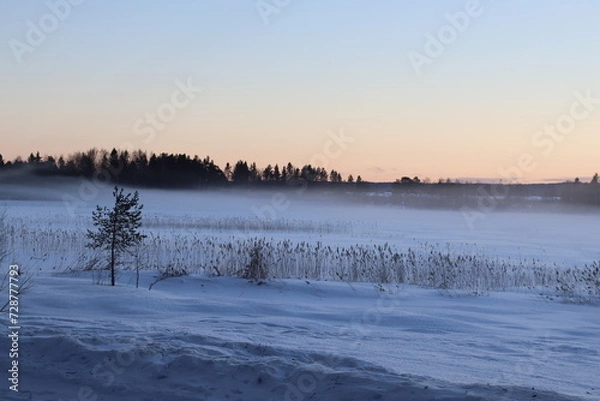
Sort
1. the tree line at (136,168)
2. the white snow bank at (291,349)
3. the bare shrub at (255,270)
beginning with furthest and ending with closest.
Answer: the tree line at (136,168) < the bare shrub at (255,270) < the white snow bank at (291,349)

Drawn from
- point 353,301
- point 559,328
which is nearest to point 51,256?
point 353,301

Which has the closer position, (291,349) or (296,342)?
(291,349)

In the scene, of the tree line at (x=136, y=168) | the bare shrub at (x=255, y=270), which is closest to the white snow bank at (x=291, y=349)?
the bare shrub at (x=255, y=270)

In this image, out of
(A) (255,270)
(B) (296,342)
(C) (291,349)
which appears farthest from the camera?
(A) (255,270)

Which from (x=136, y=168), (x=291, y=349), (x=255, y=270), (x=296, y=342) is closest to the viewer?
(x=291, y=349)

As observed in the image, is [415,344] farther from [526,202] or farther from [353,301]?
[526,202]

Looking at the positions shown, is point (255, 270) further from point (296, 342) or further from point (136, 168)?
point (136, 168)

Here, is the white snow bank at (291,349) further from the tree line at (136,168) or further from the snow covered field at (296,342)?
the tree line at (136,168)

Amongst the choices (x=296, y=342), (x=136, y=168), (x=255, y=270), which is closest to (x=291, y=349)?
(x=296, y=342)

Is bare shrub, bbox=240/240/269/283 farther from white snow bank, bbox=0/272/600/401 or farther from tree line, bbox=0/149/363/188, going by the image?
tree line, bbox=0/149/363/188

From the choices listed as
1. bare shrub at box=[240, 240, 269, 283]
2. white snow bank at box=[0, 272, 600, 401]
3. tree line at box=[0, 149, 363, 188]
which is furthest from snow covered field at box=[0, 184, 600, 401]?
tree line at box=[0, 149, 363, 188]

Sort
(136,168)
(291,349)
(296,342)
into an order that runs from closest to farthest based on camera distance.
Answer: (291,349) → (296,342) → (136,168)

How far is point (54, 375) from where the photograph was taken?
19.8ft

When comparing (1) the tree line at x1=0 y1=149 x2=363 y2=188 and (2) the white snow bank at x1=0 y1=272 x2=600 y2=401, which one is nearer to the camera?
(2) the white snow bank at x1=0 y1=272 x2=600 y2=401
